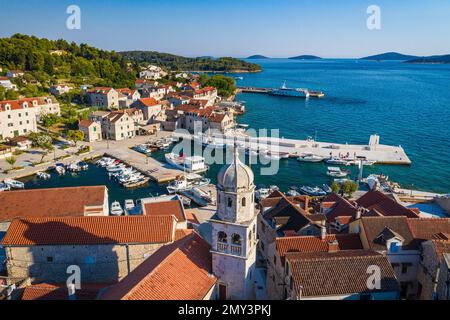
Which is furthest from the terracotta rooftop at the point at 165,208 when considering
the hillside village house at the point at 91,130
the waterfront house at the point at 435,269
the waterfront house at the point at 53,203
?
the hillside village house at the point at 91,130

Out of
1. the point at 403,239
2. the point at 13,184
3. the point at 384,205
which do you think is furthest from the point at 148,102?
the point at 403,239

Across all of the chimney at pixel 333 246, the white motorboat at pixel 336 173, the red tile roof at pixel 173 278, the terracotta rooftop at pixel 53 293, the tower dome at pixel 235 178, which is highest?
the tower dome at pixel 235 178

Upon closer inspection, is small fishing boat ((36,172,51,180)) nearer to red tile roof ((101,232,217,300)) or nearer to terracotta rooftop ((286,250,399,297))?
red tile roof ((101,232,217,300))

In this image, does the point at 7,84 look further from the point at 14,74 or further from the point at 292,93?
the point at 292,93

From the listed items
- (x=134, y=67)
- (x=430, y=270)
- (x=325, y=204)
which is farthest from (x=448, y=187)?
(x=134, y=67)

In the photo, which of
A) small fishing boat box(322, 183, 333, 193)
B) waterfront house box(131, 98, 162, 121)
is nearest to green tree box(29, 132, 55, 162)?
waterfront house box(131, 98, 162, 121)

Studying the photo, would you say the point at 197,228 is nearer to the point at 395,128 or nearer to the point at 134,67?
the point at 395,128

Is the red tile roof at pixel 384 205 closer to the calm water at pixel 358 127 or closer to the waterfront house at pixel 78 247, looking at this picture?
the waterfront house at pixel 78 247
